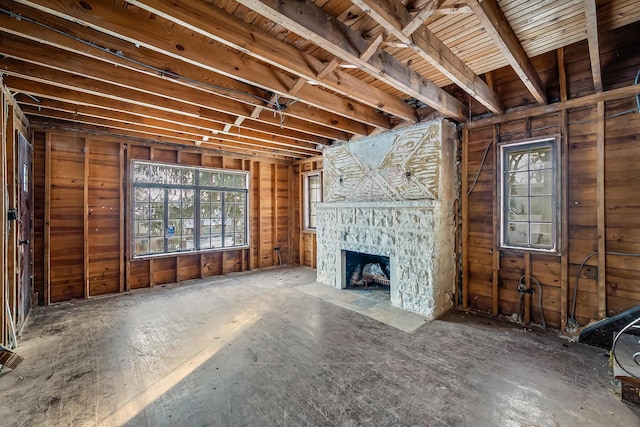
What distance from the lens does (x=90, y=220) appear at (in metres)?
4.57

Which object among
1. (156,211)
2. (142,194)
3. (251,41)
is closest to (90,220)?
(142,194)

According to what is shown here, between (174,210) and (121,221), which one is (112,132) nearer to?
(121,221)

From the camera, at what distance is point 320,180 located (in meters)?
6.61

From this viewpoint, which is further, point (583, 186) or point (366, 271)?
point (366, 271)

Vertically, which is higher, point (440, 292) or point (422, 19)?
point (422, 19)

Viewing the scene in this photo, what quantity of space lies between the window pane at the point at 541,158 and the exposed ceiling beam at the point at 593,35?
2.42 ft

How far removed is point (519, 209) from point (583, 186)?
668mm

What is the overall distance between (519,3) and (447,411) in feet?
9.81

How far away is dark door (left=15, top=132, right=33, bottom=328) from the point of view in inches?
132

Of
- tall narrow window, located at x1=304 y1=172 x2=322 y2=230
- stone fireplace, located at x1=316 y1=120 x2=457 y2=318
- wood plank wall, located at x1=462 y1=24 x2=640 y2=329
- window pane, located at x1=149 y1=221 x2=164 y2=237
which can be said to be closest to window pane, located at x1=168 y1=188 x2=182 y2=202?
window pane, located at x1=149 y1=221 x2=164 y2=237

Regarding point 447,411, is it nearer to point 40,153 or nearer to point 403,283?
point 403,283

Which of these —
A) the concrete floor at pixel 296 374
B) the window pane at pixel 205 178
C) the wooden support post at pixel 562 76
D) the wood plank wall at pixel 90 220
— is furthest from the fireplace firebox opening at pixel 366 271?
the window pane at pixel 205 178

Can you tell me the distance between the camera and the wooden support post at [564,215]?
3.11 m

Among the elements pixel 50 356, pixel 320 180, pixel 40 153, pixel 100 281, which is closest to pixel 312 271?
pixel 320 180
